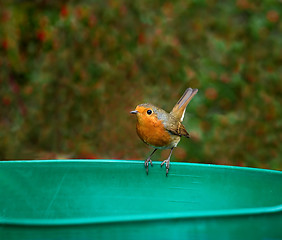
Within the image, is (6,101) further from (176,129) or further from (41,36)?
(176,129)

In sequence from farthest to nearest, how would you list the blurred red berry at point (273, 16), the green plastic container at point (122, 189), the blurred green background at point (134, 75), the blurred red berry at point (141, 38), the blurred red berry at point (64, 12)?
the blurred red berry at point (273, 16) < the blurred red berry at point (141, 38) < the blurred red berry at point (64, 12) < the blurred green background at point (134, 75) < the green plastic container at point (122, 189)

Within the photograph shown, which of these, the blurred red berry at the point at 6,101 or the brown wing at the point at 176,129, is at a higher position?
the blurred red berry at the point at 6,101

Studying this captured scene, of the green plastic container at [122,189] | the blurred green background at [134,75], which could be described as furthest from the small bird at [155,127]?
the blurred green background at [134,75]

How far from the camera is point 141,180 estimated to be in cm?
180

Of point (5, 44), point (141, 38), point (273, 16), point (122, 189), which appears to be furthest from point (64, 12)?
point (122, 189)

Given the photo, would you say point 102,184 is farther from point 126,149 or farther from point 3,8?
point 3,8

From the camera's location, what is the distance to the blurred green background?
4.46 meters

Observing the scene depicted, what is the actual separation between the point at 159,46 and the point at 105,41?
0.62 metres

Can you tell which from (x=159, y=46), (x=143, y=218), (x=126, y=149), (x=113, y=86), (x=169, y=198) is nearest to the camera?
(x=143, y=218)

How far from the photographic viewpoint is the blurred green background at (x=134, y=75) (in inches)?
175

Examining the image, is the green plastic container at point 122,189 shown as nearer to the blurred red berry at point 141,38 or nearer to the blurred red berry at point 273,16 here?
the blurred red berry at point 141,38

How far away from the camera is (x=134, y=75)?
484cm

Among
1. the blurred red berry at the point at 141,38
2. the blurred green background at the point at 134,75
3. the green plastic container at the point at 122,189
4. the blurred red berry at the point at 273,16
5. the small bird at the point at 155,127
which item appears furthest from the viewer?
the blurred red berry at the point at 273,16

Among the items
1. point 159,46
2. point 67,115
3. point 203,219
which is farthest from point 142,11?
point 203,219
